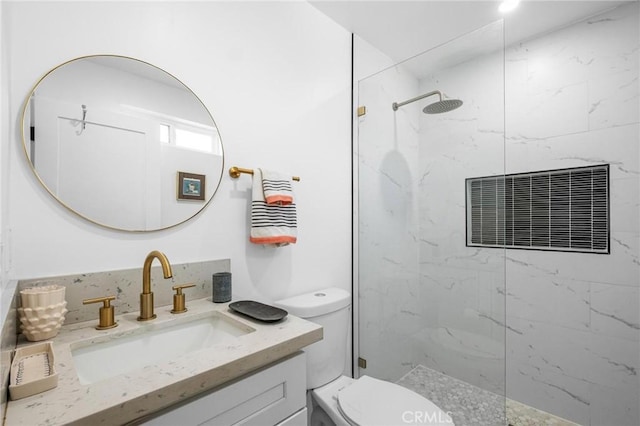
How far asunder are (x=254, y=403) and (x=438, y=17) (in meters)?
2.14

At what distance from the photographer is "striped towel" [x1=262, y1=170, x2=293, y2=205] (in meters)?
1.33

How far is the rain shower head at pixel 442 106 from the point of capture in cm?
158

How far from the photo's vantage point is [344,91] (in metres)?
1.94

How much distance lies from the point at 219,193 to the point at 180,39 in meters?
0.62

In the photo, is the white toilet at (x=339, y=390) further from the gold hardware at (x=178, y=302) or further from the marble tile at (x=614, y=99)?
the marble tile at (x=614, y=99)

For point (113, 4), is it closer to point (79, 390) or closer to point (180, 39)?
point (180, 39)

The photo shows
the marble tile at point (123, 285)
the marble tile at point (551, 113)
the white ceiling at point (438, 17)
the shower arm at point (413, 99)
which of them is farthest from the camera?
the marble tile at point (551, 113)

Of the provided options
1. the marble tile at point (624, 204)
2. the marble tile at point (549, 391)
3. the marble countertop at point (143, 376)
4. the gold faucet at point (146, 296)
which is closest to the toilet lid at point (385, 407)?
the marble countertop at point (143, 376)

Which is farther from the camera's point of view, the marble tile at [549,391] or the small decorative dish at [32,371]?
the marble tile at [549,391]

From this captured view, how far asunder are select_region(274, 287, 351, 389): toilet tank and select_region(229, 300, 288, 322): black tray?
0.90ft

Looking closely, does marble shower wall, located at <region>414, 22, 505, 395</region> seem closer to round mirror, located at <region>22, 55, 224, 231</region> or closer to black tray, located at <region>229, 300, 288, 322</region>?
black tray, located at <region>229, 300, 288, 322</region>

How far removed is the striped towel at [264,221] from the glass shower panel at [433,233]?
0.74 m

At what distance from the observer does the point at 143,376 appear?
673mm

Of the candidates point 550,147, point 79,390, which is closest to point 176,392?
point 79,390
